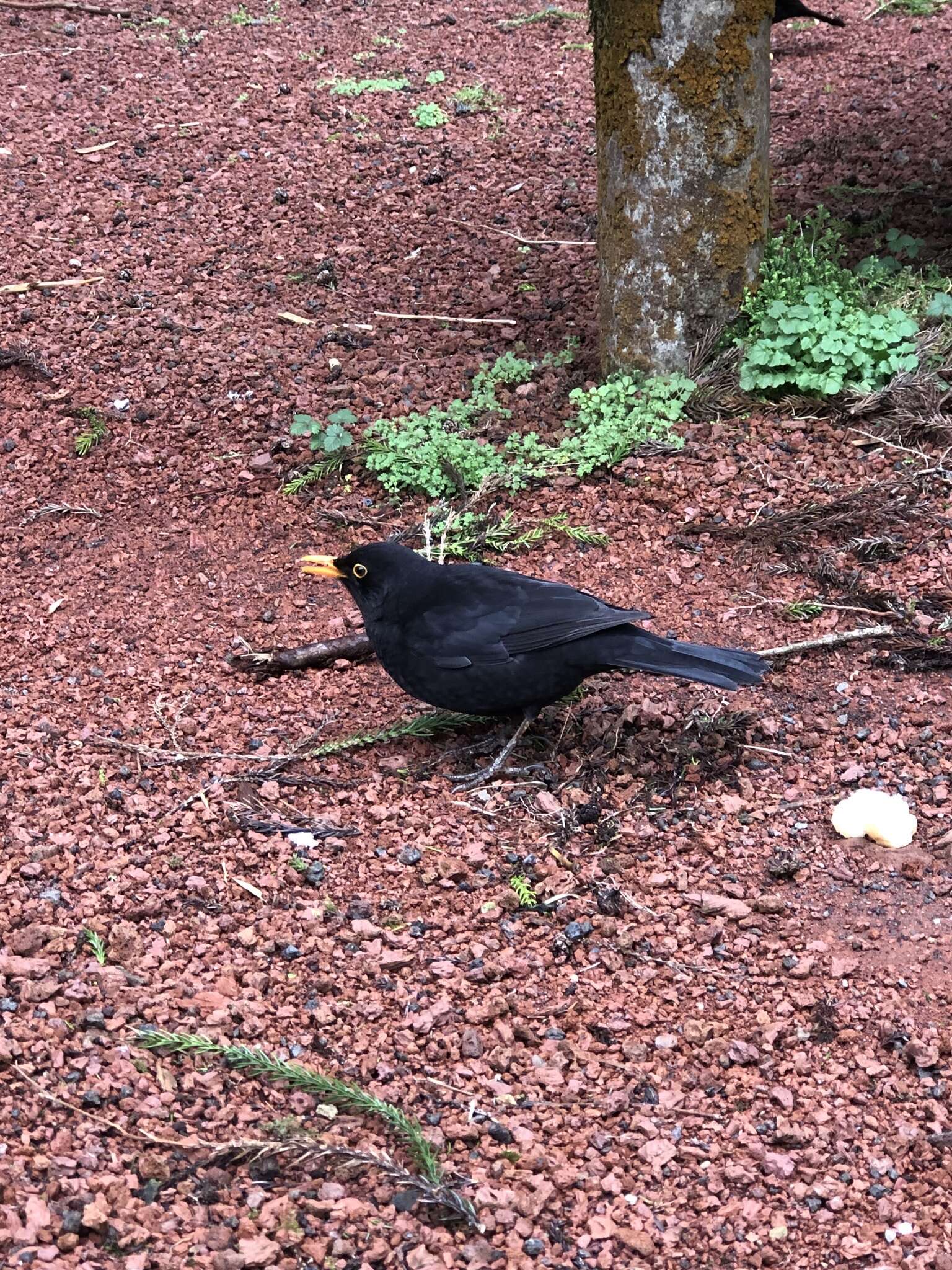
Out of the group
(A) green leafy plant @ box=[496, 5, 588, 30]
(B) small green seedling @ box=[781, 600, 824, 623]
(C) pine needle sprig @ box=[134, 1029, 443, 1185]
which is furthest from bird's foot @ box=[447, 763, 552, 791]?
(A) green leafy plant @ box=[496, 5, 588, 30]

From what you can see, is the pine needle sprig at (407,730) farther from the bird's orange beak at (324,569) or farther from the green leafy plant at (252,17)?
the green leafy plant at (252,17)

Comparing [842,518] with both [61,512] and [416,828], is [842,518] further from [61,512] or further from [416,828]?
[61,512]

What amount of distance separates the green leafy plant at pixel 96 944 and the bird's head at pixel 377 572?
1.51 meters

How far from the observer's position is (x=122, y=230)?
24.8 feet

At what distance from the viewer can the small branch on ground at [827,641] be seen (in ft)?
14.9

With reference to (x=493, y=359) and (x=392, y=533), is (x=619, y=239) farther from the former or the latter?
(x=392, y=533)

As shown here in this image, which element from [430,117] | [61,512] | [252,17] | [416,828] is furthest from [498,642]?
[252,17]

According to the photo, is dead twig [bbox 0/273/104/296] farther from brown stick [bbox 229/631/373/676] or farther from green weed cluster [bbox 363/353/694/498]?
brown stick [bbox 229/631/373/676]

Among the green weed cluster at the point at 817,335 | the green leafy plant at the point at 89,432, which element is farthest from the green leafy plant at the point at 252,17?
the green weed cluster at the point at 817,335

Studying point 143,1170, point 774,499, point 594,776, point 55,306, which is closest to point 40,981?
point 143,1170

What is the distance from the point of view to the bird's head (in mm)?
4453

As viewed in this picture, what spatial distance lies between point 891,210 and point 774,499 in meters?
2.67

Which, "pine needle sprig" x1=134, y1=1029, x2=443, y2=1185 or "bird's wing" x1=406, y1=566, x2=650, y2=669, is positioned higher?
"bird's wing" x1=406, y1=566, x2=650, y2=669

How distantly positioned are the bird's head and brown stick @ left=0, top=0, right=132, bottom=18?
7823mm
